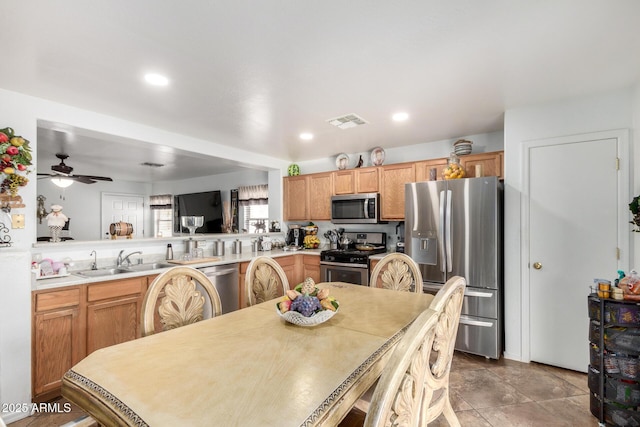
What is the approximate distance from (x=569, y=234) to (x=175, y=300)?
3173 millimetres

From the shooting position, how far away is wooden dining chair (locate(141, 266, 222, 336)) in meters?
1.52

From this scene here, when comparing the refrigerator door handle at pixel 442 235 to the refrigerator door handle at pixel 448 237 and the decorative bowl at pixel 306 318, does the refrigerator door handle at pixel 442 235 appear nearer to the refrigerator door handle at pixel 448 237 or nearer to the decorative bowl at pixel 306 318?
the refrigerator door handle at pixel 448 237

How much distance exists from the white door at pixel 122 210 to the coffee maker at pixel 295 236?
4693 mm

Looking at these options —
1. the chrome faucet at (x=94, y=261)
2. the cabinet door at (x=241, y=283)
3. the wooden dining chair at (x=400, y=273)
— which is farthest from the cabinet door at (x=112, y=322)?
the wooden dining chair at (x=400, y=273)

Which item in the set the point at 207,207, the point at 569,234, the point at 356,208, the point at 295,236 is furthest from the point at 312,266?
the point at 207,207

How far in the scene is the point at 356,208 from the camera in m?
A: 4.33

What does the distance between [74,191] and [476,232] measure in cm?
807

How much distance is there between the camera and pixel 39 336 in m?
2.23

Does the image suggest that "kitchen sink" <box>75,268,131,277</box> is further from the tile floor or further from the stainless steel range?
the stainless steel range

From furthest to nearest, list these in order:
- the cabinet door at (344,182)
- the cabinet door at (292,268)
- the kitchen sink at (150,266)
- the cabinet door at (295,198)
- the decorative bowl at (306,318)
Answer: the cabinet door at (295,198)
the cabinet door at (344,182)
the cabinet door at (292,268)
the kitchen sink at (150,266)
the decorative bowl at (306,318)

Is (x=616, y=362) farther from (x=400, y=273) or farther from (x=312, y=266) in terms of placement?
(x=312, y=266)

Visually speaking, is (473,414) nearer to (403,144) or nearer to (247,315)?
(247,315)

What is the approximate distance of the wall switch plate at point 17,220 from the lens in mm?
2316

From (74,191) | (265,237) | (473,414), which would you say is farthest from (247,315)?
(74,191)
